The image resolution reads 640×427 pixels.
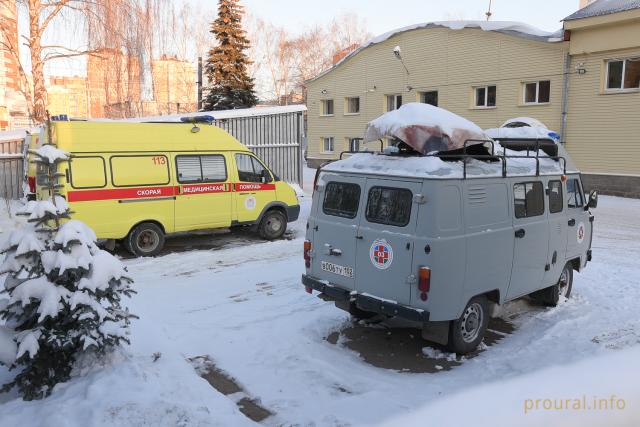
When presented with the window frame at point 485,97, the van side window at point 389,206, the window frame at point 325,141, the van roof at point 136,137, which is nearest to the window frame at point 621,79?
the window frame at point 485,97

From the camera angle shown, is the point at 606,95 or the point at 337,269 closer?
the point at 337,269

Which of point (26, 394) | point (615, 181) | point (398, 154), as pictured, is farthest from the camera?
point (615, 181)

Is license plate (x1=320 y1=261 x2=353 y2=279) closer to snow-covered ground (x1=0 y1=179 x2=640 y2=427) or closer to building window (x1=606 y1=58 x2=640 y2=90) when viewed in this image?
snow-covered ground (x1=0 y1=179 x2=640 y2=427)

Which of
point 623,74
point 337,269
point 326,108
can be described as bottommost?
point 337,269

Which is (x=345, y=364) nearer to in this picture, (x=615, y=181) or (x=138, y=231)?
(x=138, y=231)

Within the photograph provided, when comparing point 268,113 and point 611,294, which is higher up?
point 268,113

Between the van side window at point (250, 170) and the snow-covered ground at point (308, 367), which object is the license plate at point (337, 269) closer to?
the snow-covered ground at point (308, 367)

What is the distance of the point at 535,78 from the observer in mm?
22547

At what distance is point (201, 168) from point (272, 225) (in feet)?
7.28

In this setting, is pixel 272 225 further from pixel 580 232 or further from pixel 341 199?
pixel 580 232

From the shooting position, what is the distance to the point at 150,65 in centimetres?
2402

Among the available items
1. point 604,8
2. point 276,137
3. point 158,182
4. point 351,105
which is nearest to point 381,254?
point 158,182

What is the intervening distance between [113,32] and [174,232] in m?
→ 10.1

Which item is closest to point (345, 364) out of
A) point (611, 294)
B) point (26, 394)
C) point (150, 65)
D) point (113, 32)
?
point (26, 394)
